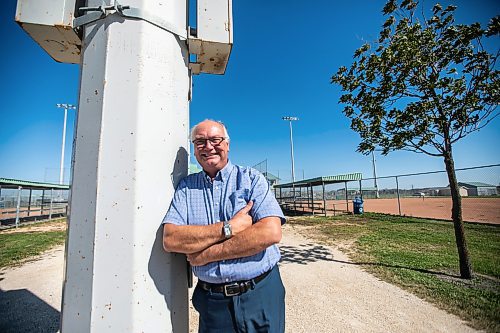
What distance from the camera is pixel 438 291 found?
4043mm

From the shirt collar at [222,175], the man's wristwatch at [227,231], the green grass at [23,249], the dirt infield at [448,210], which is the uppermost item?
the shirt collar at [222,175]

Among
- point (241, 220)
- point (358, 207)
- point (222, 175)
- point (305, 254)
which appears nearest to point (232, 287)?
point (241, 220)

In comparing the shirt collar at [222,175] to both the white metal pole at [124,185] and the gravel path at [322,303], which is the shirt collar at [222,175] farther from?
the gravel path at [322,303]

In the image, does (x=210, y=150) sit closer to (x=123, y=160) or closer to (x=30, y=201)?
(x=123, y=160)

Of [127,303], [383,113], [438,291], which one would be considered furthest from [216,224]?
[383,113]

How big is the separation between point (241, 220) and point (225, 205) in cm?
16

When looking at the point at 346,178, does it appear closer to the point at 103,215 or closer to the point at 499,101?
the point at 499,101

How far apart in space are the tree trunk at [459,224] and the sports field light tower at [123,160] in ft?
17.9

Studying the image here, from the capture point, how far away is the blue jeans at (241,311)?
139cm

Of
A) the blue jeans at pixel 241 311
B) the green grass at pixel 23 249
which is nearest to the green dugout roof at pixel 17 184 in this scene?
the green grass at pixel 23 249

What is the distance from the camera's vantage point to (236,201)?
4.90ft

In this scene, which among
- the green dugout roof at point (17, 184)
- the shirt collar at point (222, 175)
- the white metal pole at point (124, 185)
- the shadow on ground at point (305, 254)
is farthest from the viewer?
the green dugout roof at point (17, 184)

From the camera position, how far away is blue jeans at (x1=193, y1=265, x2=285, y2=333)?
1.39 meters

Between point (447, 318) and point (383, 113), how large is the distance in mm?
3649
